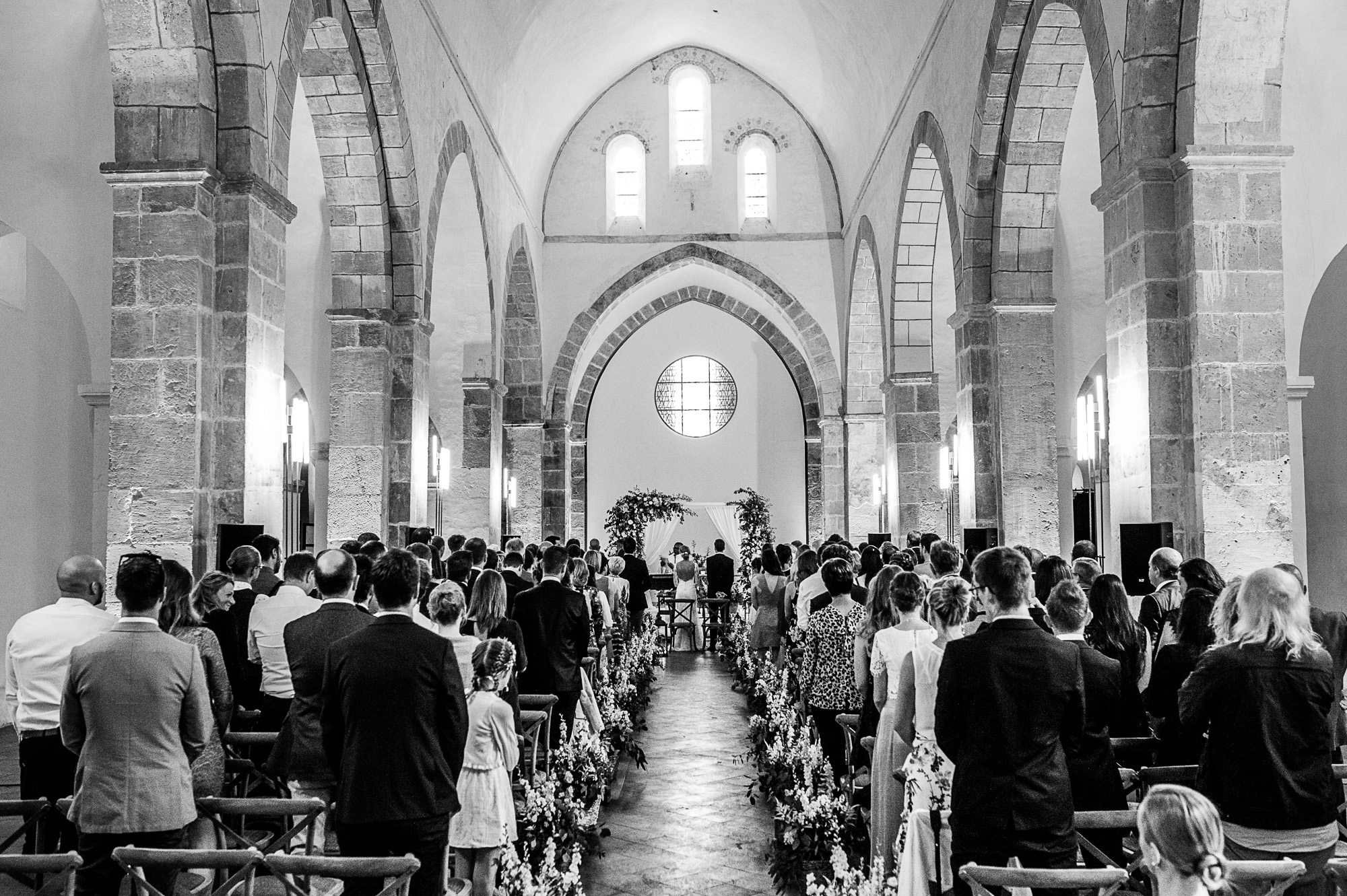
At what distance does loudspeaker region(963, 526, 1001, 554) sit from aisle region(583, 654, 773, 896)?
7.99 ft

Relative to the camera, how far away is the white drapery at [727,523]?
74.6 feet

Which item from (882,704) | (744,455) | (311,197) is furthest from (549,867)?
(744,455)

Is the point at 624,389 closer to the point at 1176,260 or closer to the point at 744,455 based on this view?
the point at 744,455

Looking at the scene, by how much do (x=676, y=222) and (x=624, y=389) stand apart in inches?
231

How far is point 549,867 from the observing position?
4473 millimetres

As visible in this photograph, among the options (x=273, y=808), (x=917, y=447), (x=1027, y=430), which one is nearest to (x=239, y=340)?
(x=273, y=808)

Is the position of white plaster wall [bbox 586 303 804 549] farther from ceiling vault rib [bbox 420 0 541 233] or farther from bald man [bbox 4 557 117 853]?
bald man [bbox 4 557 117 853]

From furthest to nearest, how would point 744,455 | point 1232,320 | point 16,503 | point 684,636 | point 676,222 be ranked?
point 744,455, point 676,222, point 684,636, point 16,503, point 1232,320

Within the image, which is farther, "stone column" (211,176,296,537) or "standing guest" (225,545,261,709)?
"stone column" (211,176,296,537)

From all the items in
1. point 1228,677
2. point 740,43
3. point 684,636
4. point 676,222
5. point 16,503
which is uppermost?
point 740,43

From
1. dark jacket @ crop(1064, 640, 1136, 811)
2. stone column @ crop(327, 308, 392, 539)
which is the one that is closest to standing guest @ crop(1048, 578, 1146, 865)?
dark jacket @ crop(1064, 640, 1136, 811)

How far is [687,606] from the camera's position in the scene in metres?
16.3

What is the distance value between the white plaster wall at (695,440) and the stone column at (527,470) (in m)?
5.71

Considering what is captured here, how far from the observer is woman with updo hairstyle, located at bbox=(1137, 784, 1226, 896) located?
2432 millimetres
